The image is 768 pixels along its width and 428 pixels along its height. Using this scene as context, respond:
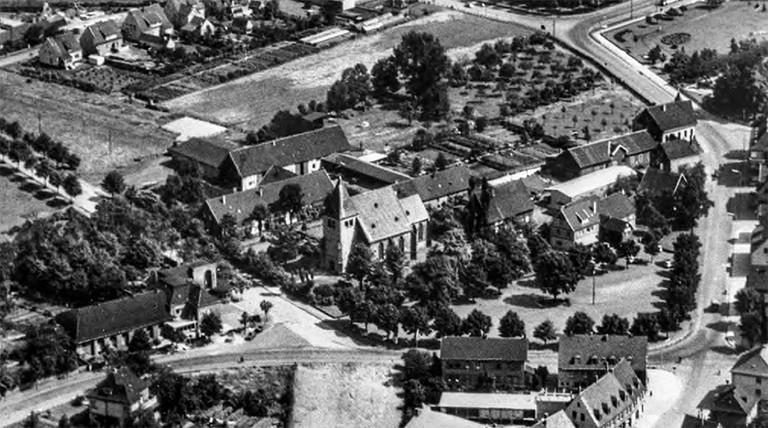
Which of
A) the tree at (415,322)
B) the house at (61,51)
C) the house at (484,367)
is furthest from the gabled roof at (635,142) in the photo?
the house at (61,51)

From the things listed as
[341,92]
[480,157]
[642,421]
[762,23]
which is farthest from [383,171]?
[762,23]

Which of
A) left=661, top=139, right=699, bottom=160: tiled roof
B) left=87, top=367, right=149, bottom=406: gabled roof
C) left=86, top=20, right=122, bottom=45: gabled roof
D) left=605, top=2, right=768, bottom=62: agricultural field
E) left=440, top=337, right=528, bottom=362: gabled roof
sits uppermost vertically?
left=87, top=367, right=149, bottom=406: gabled roof

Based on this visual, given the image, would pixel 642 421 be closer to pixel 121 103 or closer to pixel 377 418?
pixel 377 418

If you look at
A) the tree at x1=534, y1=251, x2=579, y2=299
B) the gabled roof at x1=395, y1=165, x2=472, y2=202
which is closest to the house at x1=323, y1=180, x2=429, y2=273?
the gabled roof at x1=395, y1=165, x2=472, y2=202

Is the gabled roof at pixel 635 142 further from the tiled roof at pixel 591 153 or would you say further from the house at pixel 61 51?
the house at pixel 61 51

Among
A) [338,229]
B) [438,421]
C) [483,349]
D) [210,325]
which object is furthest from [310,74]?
[438,421]

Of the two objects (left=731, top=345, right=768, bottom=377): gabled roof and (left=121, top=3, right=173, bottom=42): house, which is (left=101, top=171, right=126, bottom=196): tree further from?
(left=731, top=345, right=768, bottom=377): gabled roof
